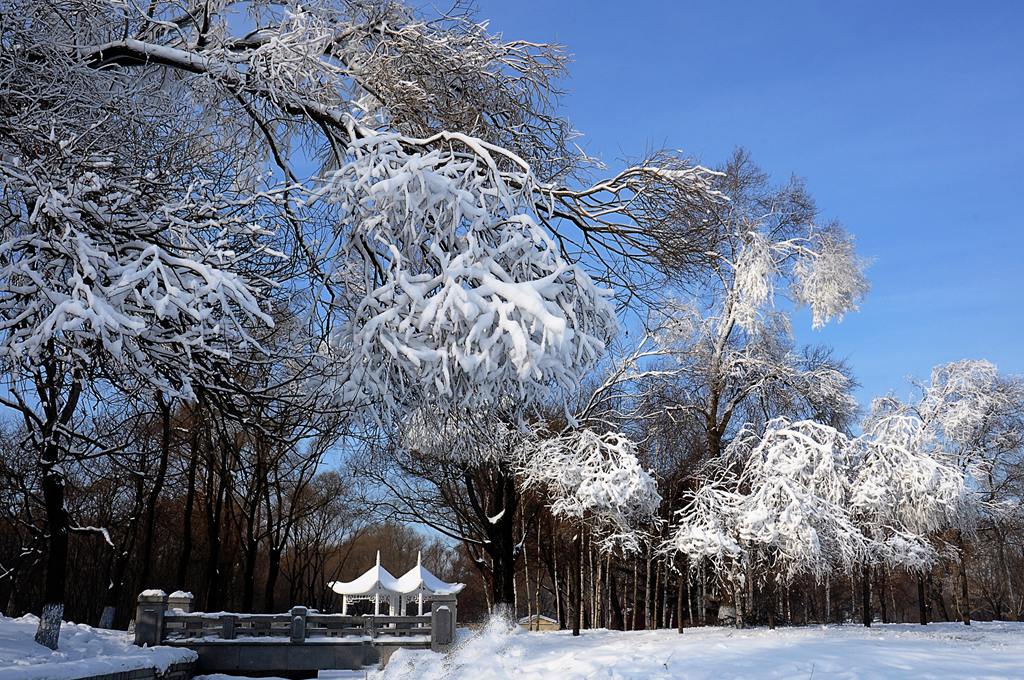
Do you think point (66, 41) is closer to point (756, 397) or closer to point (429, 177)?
point (429, 177)

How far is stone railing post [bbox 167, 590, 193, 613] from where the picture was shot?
73.7ft

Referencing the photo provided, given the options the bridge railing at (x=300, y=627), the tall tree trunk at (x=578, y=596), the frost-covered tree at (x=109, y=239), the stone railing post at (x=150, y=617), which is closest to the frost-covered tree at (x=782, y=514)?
the tall tree trunk at (x=578, y=596)

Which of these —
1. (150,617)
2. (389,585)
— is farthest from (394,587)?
(150,617)

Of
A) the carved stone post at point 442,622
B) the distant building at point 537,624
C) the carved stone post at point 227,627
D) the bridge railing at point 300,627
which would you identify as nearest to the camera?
the bridge railing at point 300,627

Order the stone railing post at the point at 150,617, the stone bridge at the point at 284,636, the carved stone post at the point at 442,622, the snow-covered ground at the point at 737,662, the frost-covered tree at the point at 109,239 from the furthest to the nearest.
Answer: the carved stone post at the point at 442,622 < the stone bridge at the point at 284,636 < the stone railing post at the point at 150,617 < the snow-covered ground at the point at 737,662 < the frost-covered tree at the point at 109,239

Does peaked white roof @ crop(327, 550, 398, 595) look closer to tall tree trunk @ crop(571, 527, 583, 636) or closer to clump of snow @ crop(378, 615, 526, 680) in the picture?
tall tree trunk @ crop(571, 527, 583, 636)

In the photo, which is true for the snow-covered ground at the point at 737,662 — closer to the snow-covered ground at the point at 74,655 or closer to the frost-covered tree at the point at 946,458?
the snow-covered ground at the point at 74,655

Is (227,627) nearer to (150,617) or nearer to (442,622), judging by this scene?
(150,617)

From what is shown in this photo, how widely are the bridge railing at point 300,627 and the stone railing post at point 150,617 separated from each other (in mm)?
286

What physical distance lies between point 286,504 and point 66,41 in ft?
142

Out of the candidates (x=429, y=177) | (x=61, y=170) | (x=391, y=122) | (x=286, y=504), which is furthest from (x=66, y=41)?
(x=286, y=504)

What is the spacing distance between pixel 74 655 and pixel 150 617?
553 cm

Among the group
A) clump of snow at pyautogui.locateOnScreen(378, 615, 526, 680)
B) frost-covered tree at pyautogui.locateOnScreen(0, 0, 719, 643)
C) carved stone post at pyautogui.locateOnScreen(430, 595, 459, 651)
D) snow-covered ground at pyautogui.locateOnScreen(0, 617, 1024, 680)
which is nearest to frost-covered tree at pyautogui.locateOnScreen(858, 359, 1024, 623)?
snow-covered ground at pyautogui.locateOnScreen(0, 617, 1024, 680)

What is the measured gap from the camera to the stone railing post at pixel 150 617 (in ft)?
66.4
